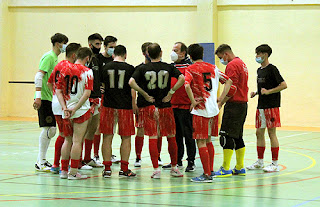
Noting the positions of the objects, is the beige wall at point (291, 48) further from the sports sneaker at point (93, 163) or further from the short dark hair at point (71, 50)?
the short dark hair at point (71, 50)

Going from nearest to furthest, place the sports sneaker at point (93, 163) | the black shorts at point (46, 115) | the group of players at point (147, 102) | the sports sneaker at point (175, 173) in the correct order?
the group of players at point (147, 102) < the sports sneaker at point (175, 173) < the black shorts at point (46, 115) < the sports sneaker at point (93, 163)

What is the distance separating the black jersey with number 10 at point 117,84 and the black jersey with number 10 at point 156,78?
24 centimetres

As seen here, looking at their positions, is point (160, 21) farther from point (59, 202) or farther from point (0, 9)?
point (59, 202)

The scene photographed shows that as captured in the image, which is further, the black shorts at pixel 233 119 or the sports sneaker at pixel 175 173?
the black shorts at pixel 233 119

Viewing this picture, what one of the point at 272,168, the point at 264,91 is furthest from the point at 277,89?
the point at 272,168

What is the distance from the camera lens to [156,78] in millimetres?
7668

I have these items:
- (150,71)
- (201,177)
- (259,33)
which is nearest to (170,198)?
(201,177)

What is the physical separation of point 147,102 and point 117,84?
0.50 metres

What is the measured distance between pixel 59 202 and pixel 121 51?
2.68 m

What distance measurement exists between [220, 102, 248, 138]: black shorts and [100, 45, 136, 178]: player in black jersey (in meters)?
1.41

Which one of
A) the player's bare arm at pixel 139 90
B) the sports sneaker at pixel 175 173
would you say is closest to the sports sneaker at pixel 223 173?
the sports sneaker at pixel 175 173

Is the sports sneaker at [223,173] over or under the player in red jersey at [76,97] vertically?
under

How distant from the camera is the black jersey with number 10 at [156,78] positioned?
7.64m

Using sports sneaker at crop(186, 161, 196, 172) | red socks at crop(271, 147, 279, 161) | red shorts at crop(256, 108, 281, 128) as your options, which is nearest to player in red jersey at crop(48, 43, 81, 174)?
sports sneaker at crop(186, 161, 196, 172)
